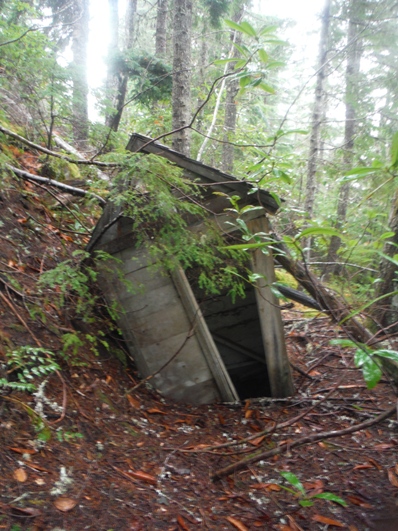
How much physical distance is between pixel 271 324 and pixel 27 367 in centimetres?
251

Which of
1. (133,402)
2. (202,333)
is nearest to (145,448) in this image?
(133,402)

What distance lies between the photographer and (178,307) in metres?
4.33

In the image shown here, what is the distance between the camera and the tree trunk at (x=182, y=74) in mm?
6145

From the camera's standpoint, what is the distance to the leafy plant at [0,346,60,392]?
2.90 meters

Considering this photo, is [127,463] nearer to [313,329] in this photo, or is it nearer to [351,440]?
[351,440]

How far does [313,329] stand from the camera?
6516mm

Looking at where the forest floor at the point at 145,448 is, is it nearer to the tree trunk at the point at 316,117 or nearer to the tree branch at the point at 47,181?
the tree branch at the point at 47,181

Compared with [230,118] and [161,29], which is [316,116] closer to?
[230,118]

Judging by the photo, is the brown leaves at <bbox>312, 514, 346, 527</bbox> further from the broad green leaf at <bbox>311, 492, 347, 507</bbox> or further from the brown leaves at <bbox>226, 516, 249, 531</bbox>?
the brown leaves at <bbox>226, 516, 249, 531</bbox>

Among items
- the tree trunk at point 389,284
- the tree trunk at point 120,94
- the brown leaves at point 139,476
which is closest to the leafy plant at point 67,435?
the brown leaves at point 139,476

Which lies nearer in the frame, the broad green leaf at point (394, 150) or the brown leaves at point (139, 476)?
the broad green leaf at point (394, 150)

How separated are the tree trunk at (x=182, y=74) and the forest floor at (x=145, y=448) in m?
2.53

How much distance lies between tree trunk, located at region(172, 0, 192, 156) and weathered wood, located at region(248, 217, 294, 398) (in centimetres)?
253

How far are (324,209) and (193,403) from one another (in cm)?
996
